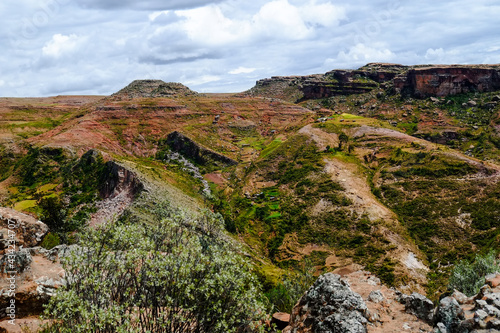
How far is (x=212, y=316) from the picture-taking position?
59.0 feet

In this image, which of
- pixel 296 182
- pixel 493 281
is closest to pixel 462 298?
pixel 493 281

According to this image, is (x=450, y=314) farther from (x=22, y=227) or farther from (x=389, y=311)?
(x=22, y=227)

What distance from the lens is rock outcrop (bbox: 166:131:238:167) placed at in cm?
13438

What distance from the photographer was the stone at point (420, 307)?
22.0 m

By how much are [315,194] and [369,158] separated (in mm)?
33367

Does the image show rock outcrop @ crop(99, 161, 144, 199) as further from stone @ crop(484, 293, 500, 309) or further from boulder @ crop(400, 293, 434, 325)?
stone @ crop(484, 293, 500, 309)

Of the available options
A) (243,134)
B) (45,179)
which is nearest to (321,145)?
(243,134)

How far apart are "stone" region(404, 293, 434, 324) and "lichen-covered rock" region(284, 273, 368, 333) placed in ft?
13.0

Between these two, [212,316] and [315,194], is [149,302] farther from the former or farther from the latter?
[315,194]

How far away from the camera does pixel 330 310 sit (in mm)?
22641

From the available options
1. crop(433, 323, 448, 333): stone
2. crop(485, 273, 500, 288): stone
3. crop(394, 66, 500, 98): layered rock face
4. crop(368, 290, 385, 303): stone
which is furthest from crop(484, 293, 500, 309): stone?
crop(394, 66, 500, 98): layered rock face

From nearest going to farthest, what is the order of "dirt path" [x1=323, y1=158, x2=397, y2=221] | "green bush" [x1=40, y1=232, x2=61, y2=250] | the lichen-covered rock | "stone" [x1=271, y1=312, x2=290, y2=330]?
the lichen-covered rock < "stone" [x1=271, y1=312, x2=290, y2=330] < "green bush" [x1=40, y1=232, x2=61, y2=250] < "dirt path" [x1=323, y1=158, x2=397, y2=221]

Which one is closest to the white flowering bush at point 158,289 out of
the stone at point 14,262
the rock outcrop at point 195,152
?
the stone at point 14,262

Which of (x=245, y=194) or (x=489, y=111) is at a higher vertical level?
(x=489, y=111)
